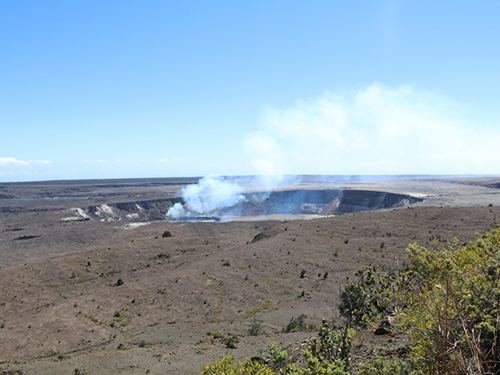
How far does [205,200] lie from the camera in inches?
5448

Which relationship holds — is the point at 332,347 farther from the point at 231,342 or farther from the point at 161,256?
the point at 161,256

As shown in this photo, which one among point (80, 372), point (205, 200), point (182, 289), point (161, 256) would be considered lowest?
point (161, 256)

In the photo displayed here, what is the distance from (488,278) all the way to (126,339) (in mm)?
25417

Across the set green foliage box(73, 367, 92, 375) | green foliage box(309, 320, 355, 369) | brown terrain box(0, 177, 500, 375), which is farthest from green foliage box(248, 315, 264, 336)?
green foliage box(73, 367, 92, 375)

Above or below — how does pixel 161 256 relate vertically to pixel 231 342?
below

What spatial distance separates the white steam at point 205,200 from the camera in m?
129

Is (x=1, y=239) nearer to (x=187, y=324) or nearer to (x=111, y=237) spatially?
(x=111, y=237)

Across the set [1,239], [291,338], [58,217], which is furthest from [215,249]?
[58,217]

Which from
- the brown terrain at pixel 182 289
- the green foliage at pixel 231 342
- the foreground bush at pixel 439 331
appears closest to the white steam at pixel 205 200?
the brown terrain at pixel 182 289

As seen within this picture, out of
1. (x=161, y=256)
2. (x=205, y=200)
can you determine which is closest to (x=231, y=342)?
(x=161, y=256)

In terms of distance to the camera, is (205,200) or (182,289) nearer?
(182,289)

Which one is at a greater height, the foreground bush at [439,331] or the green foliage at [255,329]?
the foreground bush at [439,331]

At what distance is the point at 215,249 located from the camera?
58.1 meters

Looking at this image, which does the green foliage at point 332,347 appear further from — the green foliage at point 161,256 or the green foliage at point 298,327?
the green foliage at point 161,256
